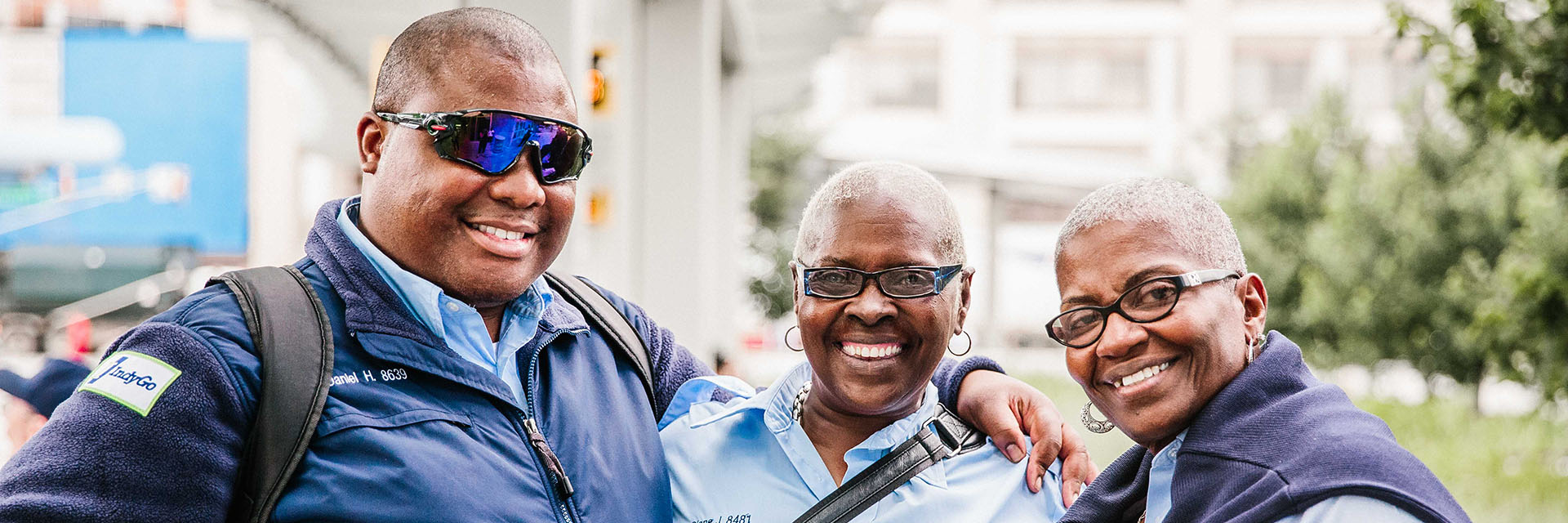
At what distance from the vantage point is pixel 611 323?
9.87ft

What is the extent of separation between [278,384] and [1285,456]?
5.39ft

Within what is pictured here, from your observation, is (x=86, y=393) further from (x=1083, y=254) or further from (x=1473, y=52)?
(x=1473, y=52)

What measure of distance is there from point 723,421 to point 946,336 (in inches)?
21.9

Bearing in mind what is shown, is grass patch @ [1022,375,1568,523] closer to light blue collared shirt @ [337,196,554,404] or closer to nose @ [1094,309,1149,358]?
nose @ [1094,309,1149,358]

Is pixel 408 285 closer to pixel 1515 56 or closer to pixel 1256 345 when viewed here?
pixel 1256 345

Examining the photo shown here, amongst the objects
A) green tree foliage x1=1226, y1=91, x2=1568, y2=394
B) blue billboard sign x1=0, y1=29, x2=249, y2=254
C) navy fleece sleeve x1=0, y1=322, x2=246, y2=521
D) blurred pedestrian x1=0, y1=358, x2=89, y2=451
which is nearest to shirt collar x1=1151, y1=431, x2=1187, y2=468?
navy fleece sleeve x1=0, y1=322, x2=246, y2=521

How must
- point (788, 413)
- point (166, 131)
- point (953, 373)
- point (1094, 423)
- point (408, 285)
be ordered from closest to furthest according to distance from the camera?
point (408, 285), point (1094, 423), point (788, 413), point (953, 373), point (166, 131)

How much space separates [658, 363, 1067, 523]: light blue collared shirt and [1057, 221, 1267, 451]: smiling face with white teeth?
493 millimetres

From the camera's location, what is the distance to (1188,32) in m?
45.6

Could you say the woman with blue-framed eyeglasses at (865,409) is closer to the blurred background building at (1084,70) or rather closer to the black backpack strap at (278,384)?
the black backpack strap at (278,384)

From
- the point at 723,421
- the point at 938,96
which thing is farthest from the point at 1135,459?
the point at 938,96

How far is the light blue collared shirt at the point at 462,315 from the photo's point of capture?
249 centimetres

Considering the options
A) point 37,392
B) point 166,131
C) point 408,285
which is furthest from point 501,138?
point 166,131

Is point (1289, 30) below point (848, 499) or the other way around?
the other way around
